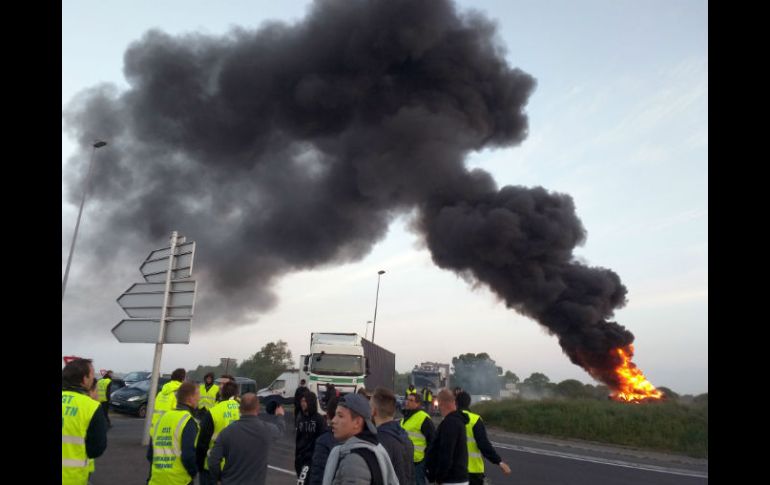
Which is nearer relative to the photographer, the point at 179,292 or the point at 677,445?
the point at 179,292

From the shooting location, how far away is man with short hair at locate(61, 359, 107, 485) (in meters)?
3.56

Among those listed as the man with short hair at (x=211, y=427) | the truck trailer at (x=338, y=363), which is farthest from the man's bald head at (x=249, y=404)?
the truck trailer at (x=338, y=363)

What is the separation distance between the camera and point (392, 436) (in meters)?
3.83

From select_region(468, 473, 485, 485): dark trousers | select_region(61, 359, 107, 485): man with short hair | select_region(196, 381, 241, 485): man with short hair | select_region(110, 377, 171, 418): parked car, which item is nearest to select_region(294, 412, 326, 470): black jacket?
select_region(196, 381, 241, 485): man with short hair

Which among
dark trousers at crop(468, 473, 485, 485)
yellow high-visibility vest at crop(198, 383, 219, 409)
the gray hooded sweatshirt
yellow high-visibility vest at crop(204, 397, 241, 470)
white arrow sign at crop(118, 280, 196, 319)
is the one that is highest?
white arrow sign at crop(118, 280, 196, 319)

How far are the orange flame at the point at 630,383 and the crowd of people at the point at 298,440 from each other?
85.0 ft

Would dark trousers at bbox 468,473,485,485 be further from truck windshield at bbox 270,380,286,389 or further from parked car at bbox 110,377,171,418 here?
truck windshield at bbox 270,380,286,389

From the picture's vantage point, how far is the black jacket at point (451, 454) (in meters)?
4.91
